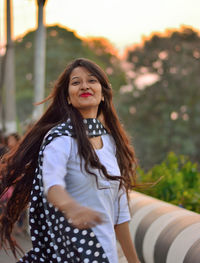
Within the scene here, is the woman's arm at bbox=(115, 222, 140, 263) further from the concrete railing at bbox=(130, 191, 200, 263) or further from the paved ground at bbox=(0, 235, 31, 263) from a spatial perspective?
the paved ground at bbox=(0, 235, 31, 263)

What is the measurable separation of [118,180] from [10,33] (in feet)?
29.5

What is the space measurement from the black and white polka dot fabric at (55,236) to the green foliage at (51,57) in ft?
97.5

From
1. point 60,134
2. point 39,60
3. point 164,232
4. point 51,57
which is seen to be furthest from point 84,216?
point 51,57

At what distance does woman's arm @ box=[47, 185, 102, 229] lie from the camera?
1.59 m

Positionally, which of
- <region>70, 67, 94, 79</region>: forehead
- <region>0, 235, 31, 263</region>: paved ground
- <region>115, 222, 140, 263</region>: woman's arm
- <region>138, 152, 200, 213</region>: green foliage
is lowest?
<region>0, 235, 31, 263</region>: paved ground

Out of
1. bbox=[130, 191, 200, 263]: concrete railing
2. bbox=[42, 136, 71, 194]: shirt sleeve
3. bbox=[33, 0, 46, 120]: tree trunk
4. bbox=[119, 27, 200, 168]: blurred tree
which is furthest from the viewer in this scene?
bbox=[119, 27, 200, 168]: blurred tree

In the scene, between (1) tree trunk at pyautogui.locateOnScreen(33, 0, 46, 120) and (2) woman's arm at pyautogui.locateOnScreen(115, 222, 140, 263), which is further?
(1) tree trunk at pyautogui.locateOnScreen(33, 0, 46, 120)

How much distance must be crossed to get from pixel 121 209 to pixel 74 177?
423 mm

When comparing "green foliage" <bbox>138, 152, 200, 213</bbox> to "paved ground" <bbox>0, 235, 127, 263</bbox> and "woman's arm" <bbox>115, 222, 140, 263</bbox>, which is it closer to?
"paved ground" <bbox>0, 235, 127, 263</bbox>

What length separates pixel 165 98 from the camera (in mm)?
24109

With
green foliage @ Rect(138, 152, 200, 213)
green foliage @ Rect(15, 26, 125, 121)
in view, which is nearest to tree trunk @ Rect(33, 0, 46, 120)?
green foliage @ Rect(138, 152, 200, 213)

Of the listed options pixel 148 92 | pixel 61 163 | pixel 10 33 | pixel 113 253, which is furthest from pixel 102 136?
pixel 148 92

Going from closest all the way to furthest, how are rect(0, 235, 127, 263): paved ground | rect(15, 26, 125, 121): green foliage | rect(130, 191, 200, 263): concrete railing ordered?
rect(130, 191, 200, 263): concrete railing → rect(0, 235, 127, 263): paved ground → rect(15, 26, 125, 121): green foliage

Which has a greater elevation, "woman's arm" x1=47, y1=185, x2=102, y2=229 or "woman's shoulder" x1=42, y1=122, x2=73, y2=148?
"woman's shoulder" x1=42, y1=122, x2=73, y2=148
